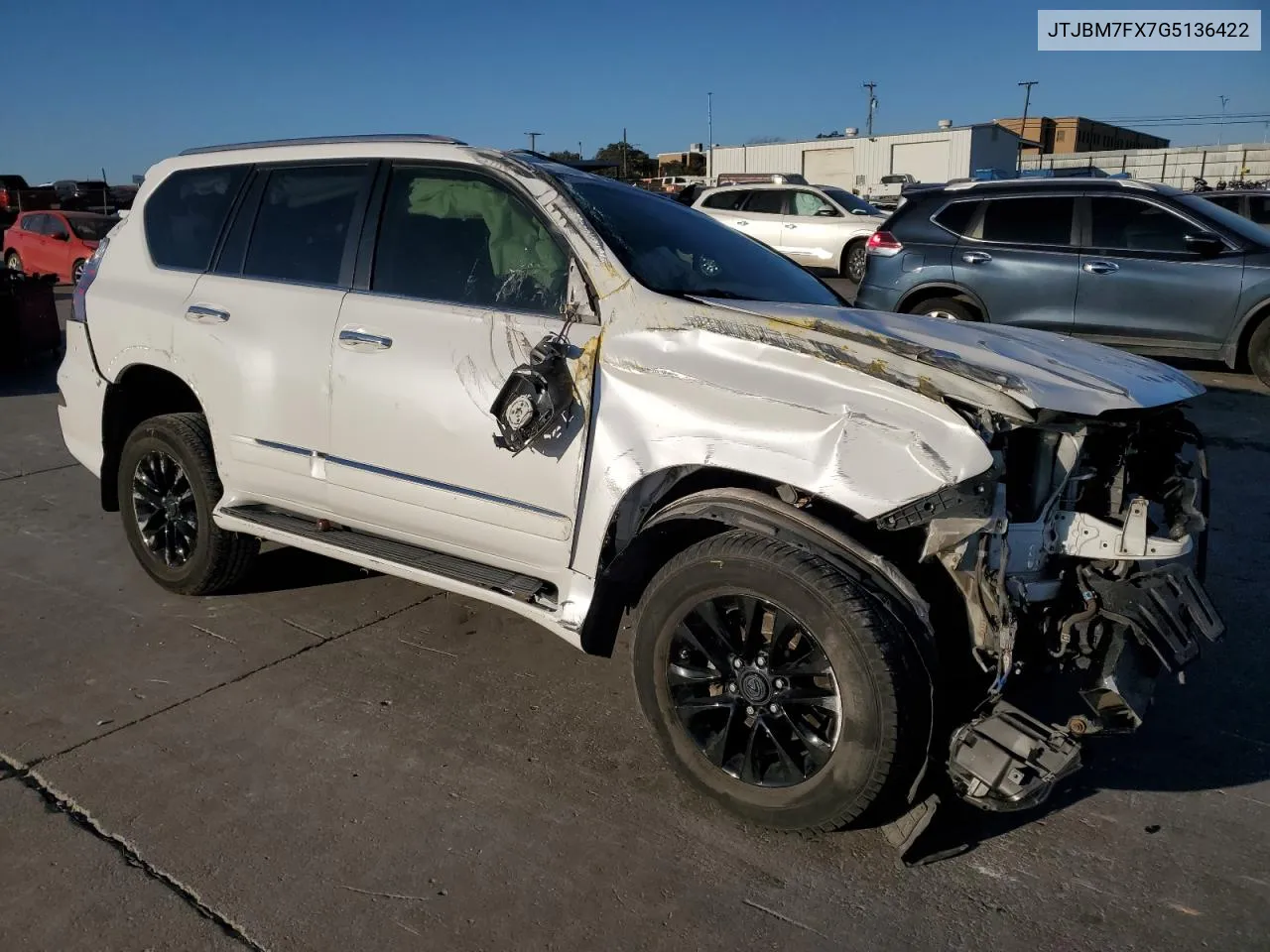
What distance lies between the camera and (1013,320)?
9180 millimetres

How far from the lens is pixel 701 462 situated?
2.99 meters

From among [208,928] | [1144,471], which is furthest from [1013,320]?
[208,928]

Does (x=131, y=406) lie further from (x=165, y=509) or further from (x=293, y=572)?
(x=293, y=572)

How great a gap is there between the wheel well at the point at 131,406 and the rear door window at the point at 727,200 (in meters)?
15.4

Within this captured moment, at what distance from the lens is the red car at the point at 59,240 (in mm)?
18875

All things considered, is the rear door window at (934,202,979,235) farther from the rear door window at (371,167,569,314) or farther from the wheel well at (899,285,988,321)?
the rear door window at (371,167,569,314)

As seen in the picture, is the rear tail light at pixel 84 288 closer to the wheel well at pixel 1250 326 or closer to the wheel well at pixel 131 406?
the wheel well at pixel 131 406

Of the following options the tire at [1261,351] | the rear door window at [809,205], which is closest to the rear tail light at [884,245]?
the tire at [1261,351]

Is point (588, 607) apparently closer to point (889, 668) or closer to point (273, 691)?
point (889, 668)

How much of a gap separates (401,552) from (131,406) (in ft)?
6.24

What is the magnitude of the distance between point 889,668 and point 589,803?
1071mm

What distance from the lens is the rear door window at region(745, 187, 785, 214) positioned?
19047 millimetres

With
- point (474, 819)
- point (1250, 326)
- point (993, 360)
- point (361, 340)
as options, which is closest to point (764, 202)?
point (1250, 326)

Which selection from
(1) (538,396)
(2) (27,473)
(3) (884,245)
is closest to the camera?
(1) (538,396)
